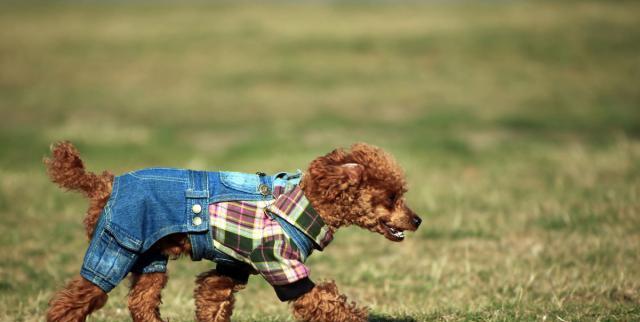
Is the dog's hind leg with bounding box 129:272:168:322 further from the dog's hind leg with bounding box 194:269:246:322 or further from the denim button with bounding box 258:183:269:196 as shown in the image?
the denim button with bounding box 258:183:269:196

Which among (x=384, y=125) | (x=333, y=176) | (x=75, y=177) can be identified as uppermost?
(x=75, y=177)

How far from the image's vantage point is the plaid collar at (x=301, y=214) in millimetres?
5680

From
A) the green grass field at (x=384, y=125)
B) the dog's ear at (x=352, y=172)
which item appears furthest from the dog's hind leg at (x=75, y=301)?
the dog's ear at (x=352, y=172)

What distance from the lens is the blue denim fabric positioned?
18.6 ft

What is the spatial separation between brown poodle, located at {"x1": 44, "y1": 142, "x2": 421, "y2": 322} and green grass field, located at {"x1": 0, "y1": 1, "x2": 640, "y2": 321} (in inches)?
43.3

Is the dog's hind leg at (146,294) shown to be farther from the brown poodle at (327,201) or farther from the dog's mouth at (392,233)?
the dog's mouth at (392,233)

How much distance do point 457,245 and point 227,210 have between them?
5.06 metres

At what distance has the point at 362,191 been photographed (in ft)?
19.3

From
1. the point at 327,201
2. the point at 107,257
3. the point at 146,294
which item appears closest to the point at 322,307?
the point at 327,201

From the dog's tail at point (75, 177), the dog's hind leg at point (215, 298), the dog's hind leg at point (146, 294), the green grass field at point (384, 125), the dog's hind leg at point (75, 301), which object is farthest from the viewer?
the green grass field at point (384, 125)

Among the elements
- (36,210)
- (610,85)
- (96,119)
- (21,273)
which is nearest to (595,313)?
(21,273)

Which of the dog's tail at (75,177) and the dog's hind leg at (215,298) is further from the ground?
the dog's tail at (75,177)

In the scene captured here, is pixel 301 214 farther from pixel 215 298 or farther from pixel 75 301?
pixel 75 301

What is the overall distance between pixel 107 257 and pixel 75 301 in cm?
34
